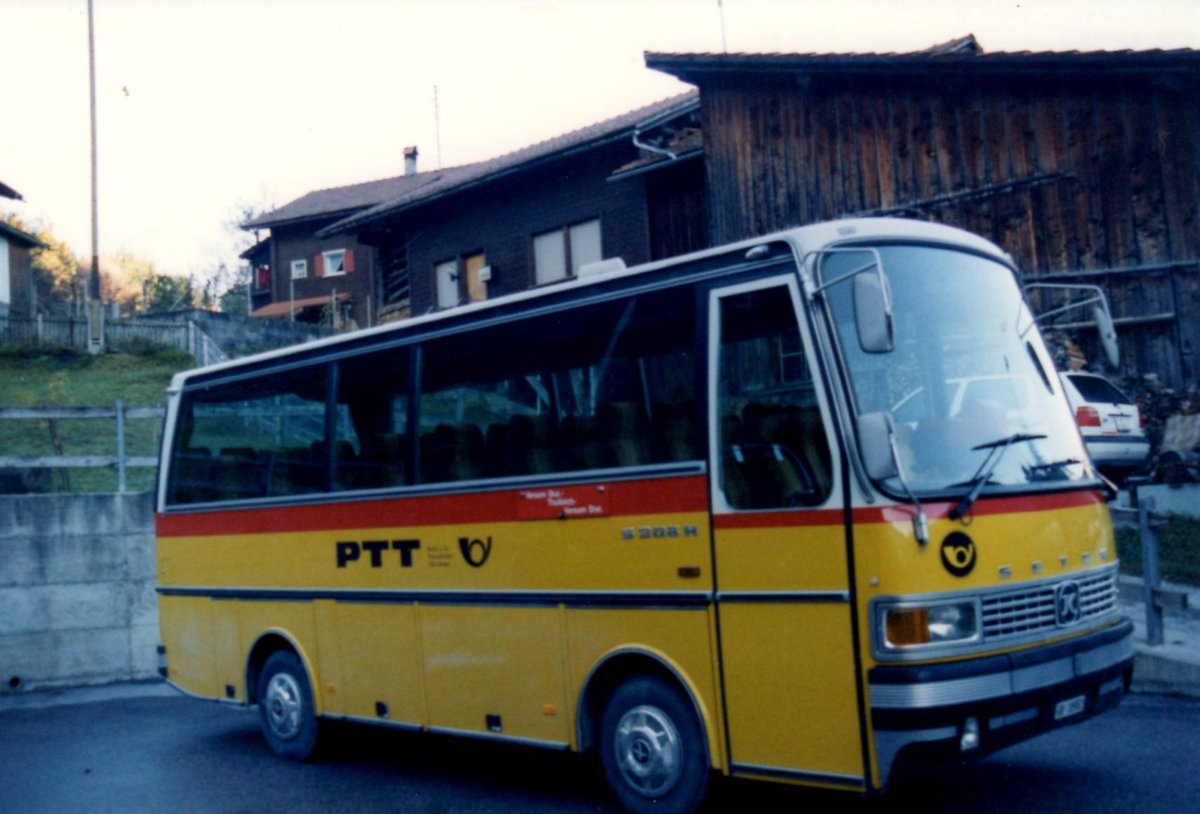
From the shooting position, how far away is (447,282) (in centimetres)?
3222

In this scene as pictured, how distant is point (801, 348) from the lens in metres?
6.26

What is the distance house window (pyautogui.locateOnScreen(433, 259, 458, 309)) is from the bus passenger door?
25.6 metres

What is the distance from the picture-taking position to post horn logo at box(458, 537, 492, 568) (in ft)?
26.3

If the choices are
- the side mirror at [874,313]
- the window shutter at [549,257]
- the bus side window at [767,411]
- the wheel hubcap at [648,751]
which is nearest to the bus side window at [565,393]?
the bus side window at [767,411]

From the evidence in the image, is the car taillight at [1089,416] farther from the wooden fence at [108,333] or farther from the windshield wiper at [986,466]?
the wooden fence at [108,333]

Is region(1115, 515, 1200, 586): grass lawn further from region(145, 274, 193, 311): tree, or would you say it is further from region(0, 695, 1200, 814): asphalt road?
region(145, 274, 193, 311): tree

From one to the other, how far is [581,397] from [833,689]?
2.37 m

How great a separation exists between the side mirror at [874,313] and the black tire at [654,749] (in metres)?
2.23

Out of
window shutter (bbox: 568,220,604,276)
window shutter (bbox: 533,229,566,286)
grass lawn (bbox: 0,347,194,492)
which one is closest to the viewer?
grass lawn (bbox: 0,347,194,492)

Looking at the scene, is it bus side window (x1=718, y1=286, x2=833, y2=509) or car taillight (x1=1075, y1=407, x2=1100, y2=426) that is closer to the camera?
bus side window (x1=718, y1=286, x2=833, y2=509)

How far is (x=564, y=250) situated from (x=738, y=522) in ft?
75.2

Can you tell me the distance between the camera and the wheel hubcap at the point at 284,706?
32.1 feet

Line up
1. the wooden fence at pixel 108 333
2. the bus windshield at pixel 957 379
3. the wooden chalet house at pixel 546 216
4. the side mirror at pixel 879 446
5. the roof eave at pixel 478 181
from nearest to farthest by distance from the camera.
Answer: the side mirror at pixel 879 446 < the bus windshield at pixel 957 379 < the wooden chalet house at pixel 546 216 < the roof eave at pixel 478 181 < the wooden fence at pixel 108 333

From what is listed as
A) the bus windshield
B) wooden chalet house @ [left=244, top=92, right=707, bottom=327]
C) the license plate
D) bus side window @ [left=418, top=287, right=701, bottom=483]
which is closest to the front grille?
the license plate
